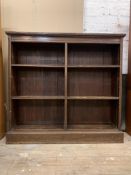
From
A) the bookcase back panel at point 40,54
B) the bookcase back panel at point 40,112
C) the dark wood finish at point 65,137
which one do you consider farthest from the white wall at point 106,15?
the dark wood finish at point 65,137

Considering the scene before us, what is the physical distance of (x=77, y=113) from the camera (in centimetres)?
300

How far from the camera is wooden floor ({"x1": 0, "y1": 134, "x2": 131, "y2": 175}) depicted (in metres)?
1.88

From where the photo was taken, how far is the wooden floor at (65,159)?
1.88 m

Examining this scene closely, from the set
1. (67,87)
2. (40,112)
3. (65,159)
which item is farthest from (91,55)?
(65,159)

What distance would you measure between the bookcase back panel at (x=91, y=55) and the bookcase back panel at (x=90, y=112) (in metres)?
0.57

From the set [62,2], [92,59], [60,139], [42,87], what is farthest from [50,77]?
[62,2]

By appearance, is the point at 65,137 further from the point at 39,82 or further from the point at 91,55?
the point at 91,55

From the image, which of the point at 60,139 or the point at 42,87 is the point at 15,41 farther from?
the point at 60,139

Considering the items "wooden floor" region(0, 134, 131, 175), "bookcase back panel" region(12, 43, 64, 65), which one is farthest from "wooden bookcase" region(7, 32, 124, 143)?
"wooden floor" region(0, 134, 131, 175)

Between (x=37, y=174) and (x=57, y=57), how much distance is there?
1.61 meters

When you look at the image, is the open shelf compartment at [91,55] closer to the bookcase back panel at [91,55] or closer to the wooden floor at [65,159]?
the bookcase back panel at [91,55]

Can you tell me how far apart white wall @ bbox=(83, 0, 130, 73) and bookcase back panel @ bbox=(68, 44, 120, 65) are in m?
0.31

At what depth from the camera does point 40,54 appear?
9.46 ft

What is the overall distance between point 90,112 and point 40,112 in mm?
724
